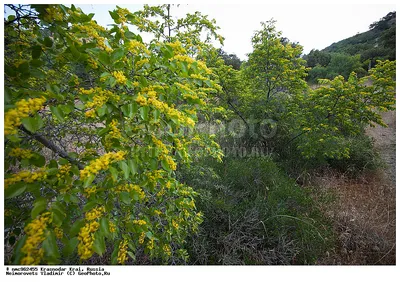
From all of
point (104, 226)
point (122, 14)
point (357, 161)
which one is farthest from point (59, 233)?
point (357, 161)

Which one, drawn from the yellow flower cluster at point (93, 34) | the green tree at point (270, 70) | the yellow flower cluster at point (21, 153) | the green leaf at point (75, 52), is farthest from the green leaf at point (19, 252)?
the green tree at point (270, 70)

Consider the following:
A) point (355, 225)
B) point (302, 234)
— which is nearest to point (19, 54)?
point (302, 234)

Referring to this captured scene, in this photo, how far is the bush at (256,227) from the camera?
2316 millimetres

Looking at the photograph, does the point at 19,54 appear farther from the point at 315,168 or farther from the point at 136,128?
the point at 315,168

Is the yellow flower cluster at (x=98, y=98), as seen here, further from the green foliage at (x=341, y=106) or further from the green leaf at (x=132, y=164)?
the green foliage at (x=341, y=106)

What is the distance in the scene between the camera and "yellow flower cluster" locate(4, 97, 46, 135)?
721 millimetres

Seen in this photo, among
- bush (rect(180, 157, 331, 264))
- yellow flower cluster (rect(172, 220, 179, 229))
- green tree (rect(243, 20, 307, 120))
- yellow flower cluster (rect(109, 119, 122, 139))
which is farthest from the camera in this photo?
green tree (rect(243, 20, 307, 120))

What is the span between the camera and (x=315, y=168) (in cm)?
490

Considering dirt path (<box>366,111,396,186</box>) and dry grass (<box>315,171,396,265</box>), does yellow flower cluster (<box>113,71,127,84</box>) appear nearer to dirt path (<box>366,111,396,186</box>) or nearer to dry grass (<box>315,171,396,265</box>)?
dry grass (<box>315,171,396,265</box>)

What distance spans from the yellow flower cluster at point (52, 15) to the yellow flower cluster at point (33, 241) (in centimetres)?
95

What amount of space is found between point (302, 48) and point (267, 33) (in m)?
0.83

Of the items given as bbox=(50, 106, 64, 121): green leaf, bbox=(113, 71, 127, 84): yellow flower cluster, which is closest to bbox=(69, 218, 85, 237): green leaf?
bbox=(50, 106, 64, 121): green leaf

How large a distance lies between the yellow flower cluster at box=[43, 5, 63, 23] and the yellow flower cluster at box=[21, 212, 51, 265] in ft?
3.11

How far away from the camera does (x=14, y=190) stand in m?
0.78
